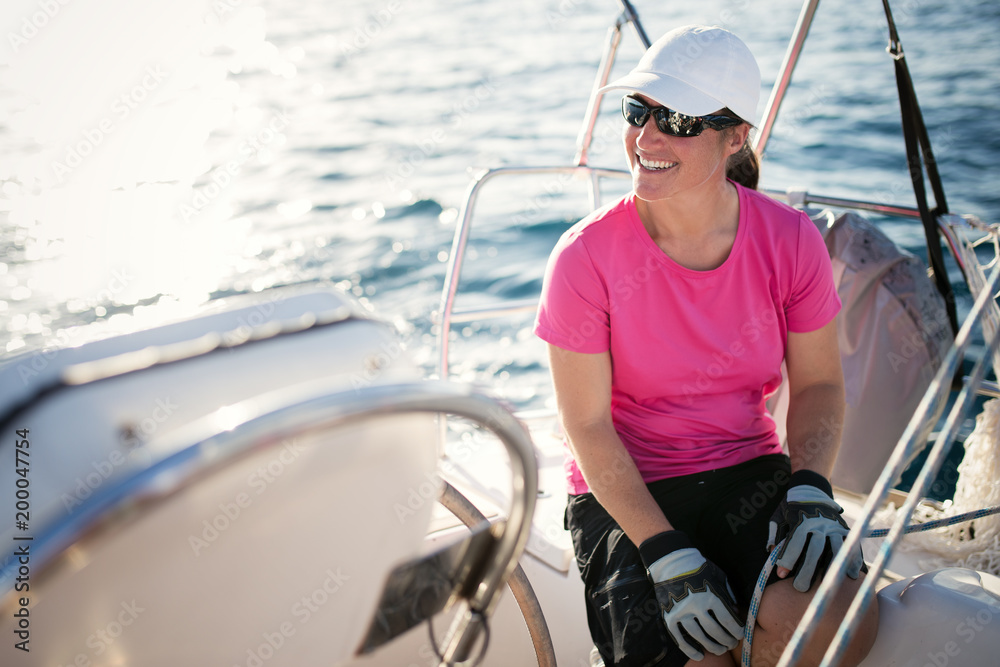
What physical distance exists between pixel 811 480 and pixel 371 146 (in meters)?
7.48

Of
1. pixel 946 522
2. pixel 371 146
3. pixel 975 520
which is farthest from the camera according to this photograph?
pixel 371 146

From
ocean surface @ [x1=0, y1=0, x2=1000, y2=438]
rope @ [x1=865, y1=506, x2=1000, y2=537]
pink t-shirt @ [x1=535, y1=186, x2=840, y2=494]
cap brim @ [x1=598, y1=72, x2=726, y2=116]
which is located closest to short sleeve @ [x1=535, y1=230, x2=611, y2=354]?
pink t-shirt @ [x1=535, y1=186, x2=840, y2=494]

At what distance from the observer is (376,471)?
0.66 meters

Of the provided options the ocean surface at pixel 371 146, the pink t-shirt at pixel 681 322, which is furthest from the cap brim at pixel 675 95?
the ocean surface at pixel 371 146

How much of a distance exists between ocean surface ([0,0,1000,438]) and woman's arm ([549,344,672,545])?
2533 millimetres

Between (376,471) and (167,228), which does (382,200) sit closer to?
(167,228)

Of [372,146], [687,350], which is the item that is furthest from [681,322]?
[372,146]

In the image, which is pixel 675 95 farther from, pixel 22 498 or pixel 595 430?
pixel 22 498

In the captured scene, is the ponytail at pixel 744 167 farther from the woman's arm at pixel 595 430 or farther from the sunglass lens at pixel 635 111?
the woman's arm at pixel 595 430

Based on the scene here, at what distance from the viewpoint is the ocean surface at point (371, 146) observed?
5.28 meters

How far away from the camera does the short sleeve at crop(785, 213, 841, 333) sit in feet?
4.63

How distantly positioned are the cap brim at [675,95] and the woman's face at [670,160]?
4cm

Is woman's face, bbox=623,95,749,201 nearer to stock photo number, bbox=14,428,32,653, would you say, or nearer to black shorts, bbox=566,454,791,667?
black shorts, bbox=566,454,791,667

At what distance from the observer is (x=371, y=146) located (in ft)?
26.9
